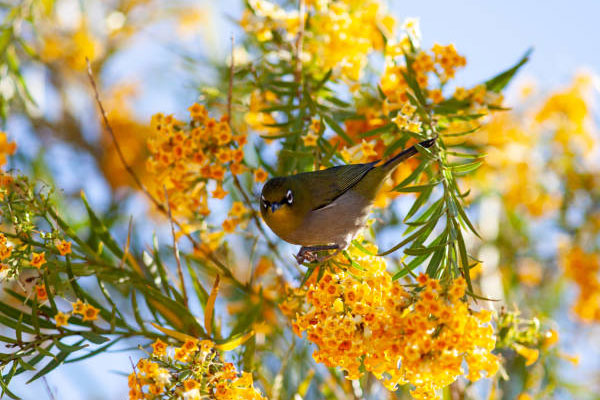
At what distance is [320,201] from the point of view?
2.65m

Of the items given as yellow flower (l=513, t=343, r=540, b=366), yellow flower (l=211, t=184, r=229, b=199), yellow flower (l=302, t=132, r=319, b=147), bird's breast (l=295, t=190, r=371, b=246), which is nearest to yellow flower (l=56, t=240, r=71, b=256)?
yellow flower (l=211, t=184, r=229, b=199)

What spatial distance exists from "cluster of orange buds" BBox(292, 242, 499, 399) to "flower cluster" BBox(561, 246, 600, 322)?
3.22 m

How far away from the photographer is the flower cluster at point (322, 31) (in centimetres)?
308

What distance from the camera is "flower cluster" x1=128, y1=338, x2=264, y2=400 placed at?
6.10 feet

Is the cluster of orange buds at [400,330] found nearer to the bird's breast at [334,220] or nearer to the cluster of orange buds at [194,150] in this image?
the bird's breast at [334,220]

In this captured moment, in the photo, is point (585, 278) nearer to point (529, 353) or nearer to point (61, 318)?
point (529, 353)

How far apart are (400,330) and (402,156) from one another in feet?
3.20

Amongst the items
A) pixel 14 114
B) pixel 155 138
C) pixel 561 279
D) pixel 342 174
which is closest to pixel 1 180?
pixel 155 138

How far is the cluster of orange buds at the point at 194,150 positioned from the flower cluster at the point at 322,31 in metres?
0.73

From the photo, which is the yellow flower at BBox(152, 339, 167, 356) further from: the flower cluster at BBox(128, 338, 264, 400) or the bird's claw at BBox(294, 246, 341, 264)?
the bird's claw at BBox(294, 246, 341, 264)

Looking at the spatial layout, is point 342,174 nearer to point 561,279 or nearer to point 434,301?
point 434,301

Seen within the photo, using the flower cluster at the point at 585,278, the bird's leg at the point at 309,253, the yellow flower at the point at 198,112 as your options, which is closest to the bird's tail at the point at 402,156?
the bird's leg at the point at 309,253

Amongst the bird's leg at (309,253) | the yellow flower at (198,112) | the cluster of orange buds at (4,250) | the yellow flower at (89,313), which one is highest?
the yellow flower at (198,112)

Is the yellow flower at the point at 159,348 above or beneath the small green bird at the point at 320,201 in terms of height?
beneath
